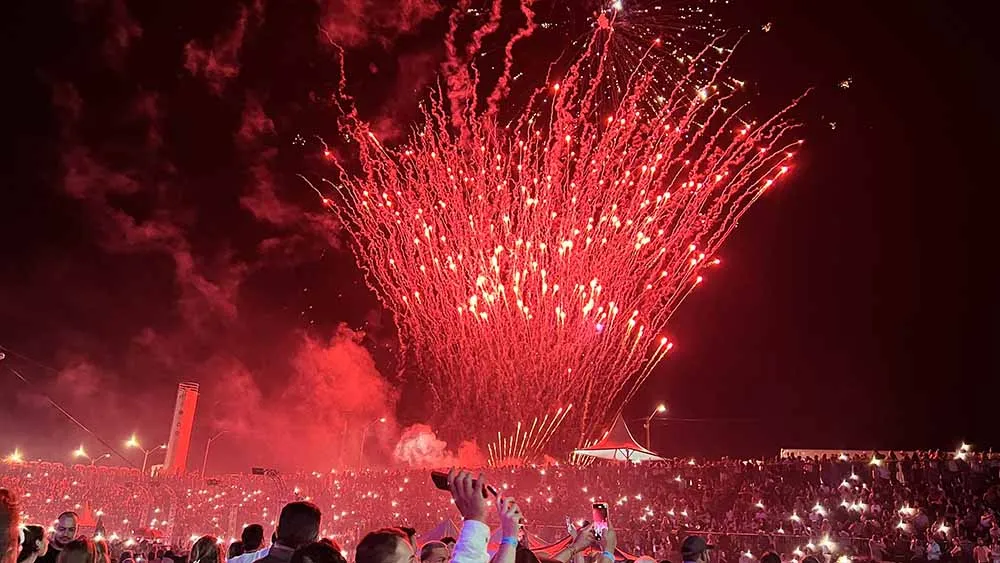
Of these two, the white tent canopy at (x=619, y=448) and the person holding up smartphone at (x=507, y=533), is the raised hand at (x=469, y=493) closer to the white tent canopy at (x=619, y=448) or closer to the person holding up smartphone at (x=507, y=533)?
the person holding up smartphone at (x=507, y=533)

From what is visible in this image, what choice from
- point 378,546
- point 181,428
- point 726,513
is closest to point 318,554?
point 378,546

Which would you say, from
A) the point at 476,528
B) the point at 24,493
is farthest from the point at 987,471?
the point at 24,493

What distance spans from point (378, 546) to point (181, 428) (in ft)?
174

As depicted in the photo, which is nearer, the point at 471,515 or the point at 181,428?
the point at 471,515

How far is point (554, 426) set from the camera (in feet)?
90.3

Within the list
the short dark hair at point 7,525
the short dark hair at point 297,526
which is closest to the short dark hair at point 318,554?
the short dark hair at point 297,526

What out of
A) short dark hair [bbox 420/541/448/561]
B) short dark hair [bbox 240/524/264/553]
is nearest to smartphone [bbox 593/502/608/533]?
short dark hair [bbox 420/541/448/561]

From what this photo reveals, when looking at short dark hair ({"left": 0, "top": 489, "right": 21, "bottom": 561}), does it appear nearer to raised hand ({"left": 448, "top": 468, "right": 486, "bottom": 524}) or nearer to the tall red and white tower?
raised hand ({"left": 448, "top": 468, "right": 486, "bottom": 524})

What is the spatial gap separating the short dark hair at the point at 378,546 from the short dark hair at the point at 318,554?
95 mm

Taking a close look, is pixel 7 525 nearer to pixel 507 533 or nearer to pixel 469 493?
pixel 469 493

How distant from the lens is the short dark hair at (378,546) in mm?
3221

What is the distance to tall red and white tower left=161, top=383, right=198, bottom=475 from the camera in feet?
166

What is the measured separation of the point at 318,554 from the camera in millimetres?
3328

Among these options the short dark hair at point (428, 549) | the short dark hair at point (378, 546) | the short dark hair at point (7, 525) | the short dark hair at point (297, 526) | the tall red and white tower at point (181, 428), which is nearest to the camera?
the short dark hair at point (378, 546)
